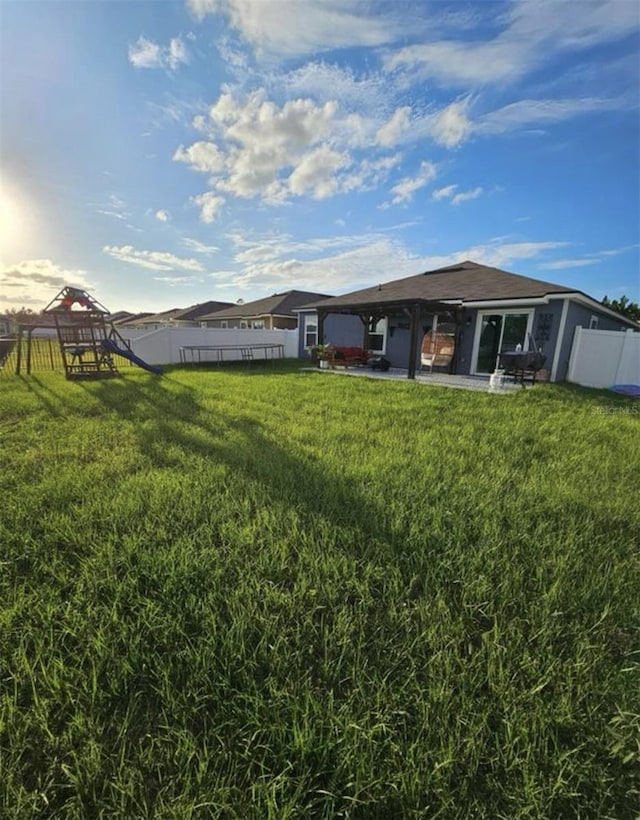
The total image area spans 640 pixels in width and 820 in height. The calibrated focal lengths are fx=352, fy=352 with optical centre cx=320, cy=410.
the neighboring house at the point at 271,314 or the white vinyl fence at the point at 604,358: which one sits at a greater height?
the neighboring house at the point at 271,314

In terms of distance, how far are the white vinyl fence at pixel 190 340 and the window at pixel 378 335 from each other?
4.97 meters

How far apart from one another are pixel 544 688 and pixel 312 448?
3.08 m

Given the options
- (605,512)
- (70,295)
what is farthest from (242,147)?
(605,512)

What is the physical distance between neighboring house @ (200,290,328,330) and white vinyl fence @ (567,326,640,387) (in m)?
14.9

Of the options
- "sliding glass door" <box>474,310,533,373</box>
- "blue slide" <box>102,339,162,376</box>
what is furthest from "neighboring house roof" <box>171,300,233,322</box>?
"sliding glass door" <box>474,310,533,373</box>

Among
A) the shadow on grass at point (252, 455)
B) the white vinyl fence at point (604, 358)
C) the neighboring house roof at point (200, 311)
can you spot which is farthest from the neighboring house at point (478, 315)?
the neighboring house roof at point (200, 311)

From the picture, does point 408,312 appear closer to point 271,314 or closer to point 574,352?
point 574,352

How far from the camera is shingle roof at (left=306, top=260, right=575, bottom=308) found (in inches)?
412

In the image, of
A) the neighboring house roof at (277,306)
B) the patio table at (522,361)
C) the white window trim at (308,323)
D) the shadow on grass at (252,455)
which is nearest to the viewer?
the shadow on grass at (252,455)

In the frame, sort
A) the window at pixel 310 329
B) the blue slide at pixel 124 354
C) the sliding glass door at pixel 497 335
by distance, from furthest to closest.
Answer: the window at pixel 310 329 → the blue slide at pixel 124 354 → the sliding glass door at pixel 497 335

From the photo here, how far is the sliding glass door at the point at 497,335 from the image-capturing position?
10.8 metres

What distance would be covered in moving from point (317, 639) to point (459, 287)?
13.1 meters

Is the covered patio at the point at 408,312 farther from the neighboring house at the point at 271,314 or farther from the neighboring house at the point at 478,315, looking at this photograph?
the neighboring house at the point at 271,314

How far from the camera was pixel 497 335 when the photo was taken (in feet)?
37.2
